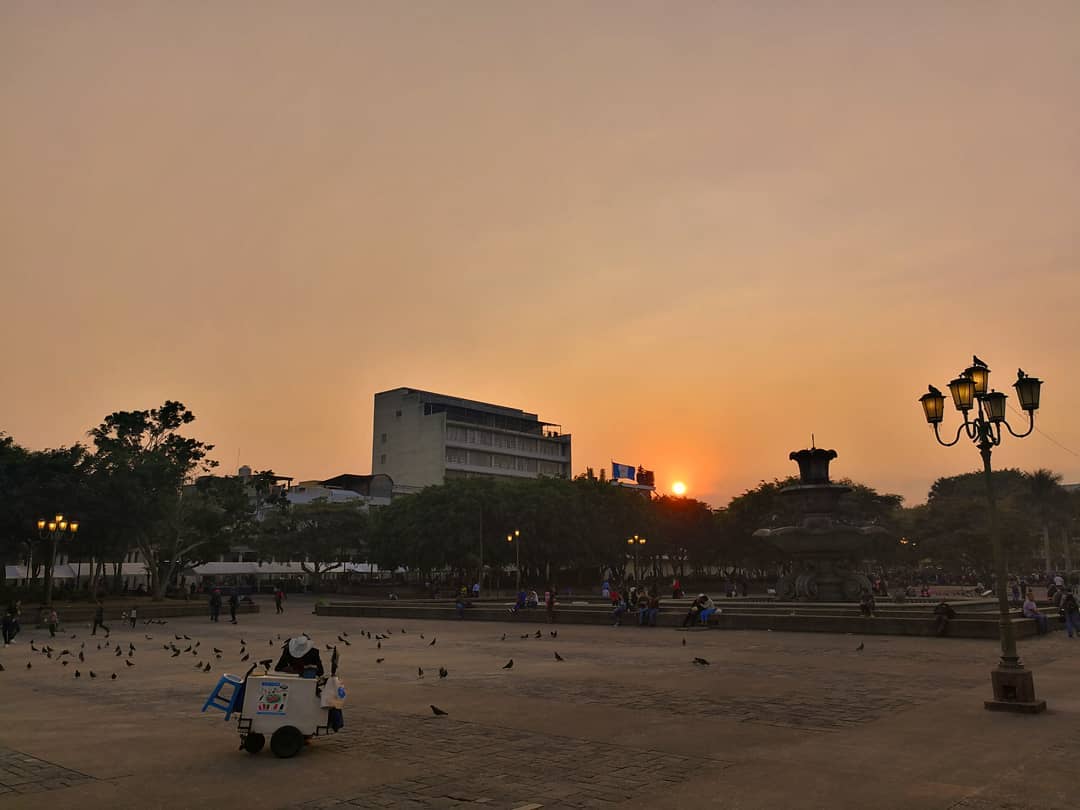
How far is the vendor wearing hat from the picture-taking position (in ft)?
32.6

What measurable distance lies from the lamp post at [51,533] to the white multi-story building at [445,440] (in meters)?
69.3

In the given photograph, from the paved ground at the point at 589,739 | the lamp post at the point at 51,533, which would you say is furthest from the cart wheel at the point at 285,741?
the lamp post at the point at 51,533

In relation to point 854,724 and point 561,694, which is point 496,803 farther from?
point 561,694

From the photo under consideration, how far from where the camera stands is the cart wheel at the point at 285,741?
926 cm

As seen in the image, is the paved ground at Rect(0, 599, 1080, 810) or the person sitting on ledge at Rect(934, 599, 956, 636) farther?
the person sitting on ledge at Rect(934, 599, 956, 636)

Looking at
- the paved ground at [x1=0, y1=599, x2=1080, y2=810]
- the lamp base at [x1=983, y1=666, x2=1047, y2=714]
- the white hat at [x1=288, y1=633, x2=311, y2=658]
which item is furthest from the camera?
the lamp base at [x1=983, y1=666, x2=1047, y2=714]

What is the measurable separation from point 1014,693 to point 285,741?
32.7 feet

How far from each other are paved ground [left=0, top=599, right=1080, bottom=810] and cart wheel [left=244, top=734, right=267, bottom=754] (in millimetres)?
140

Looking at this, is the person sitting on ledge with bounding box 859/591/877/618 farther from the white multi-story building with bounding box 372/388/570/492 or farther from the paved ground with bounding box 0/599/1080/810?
the white multi-story building with bounding box 372/388/570/492

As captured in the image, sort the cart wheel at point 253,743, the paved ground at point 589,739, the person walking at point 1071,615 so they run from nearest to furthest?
the paved ground at point 589,739
the cart wheel at point 253,743
the person walking at point 1071,615

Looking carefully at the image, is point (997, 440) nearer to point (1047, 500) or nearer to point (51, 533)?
point (51, 533)

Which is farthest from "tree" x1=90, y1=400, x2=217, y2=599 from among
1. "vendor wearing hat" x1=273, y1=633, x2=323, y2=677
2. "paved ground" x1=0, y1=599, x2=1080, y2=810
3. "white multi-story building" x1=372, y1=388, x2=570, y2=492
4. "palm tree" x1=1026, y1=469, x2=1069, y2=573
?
"palm tree" x1=1026, y1=469, x2=1069, y2=573

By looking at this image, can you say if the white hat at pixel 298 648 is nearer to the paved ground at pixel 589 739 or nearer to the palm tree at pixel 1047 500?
the paved ground at pixel 589 739

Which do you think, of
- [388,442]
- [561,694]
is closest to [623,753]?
[561,694]
